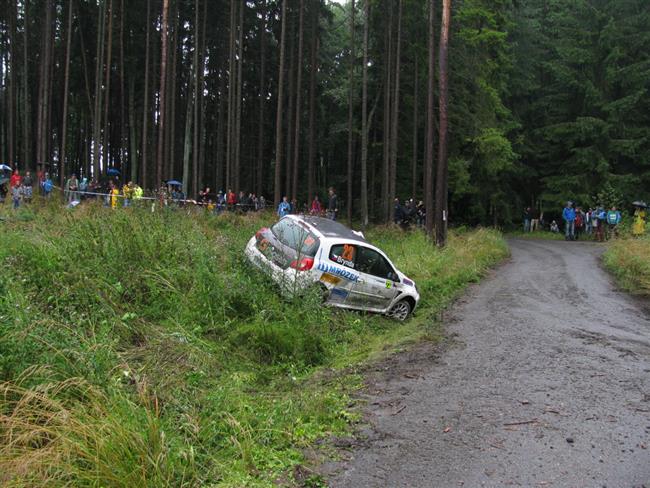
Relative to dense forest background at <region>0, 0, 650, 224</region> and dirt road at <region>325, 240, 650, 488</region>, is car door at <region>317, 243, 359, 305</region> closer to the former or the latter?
dirt road at <region>325, 240, 650, 488</region>

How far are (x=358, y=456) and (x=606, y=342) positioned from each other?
246 inches

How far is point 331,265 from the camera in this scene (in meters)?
10.5

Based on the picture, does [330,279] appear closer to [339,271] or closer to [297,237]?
[339,271]

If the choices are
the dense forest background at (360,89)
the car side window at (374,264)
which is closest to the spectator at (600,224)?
the dense forest background at (360,89)

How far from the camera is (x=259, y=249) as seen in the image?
10.7 metres

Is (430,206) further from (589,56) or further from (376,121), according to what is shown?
(589,56)

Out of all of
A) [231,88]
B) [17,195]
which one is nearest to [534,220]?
[231,88]

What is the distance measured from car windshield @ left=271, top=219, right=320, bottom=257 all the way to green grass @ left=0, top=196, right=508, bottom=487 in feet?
2.90

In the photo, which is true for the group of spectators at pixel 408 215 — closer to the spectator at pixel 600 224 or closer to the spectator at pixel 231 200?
the spectator at pixel 231 200

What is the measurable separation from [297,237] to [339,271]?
3.58ft

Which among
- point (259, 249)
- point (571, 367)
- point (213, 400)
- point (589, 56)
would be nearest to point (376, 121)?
point (589, 56)

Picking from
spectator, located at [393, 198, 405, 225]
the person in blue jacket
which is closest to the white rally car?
spectator, located at [393, 198, 405, 225]

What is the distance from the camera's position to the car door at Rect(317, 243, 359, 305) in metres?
10.4

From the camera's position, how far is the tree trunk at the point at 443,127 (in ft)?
63.9
